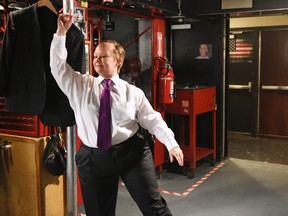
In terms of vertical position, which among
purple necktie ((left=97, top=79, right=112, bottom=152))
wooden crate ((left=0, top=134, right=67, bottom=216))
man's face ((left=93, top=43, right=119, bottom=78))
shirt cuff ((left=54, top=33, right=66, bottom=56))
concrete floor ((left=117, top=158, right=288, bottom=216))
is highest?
shirt cuff ((left=54, top=33, right=66, bottom=56))

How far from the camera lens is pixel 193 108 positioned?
4.86 m

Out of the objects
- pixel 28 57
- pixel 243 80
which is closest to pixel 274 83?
pixel 243 80

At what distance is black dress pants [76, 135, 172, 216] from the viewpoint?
2.23m

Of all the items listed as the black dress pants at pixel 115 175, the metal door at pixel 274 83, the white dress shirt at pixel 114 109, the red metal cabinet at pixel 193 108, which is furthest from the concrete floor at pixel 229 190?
the white dress shirt at pixel 114 109

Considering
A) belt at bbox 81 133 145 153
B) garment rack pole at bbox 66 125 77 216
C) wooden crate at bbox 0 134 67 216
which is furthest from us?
wooden crate at bbox 0 134 67 216

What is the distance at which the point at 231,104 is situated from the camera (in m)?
7.54

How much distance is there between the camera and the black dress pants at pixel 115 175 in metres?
2.23

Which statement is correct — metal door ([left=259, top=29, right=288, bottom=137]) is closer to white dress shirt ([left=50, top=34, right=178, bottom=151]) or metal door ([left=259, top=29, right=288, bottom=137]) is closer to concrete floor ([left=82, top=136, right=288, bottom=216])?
concrete floor ([left=82, top=136, right=288, bottom=216])

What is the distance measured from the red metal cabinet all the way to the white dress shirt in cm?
254

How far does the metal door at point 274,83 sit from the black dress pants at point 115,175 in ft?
17.5

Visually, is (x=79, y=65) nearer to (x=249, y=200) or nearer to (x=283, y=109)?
(x=249, y=200)

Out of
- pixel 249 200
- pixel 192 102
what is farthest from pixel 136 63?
pixel 249 200

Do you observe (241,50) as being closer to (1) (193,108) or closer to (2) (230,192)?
(1) (193,108)

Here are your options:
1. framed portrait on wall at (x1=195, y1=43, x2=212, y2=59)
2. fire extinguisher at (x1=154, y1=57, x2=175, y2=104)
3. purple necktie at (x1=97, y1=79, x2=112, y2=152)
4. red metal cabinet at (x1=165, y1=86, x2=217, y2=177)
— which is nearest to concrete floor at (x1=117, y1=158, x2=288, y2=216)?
red metal cabinet at (x1=165, y1=86, x2=217, y2=177)
